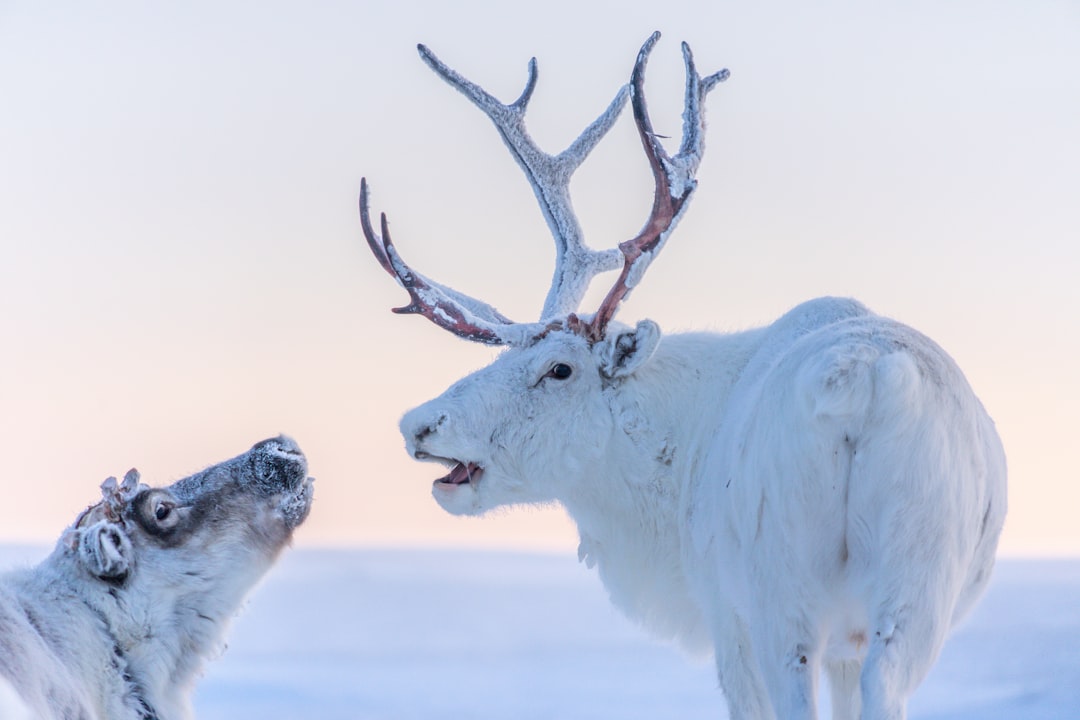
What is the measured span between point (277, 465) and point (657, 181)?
2.62 meters

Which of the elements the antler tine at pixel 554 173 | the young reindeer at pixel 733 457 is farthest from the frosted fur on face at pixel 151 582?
the antler tine at pixel 554 173

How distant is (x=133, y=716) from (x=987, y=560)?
12.4 ft

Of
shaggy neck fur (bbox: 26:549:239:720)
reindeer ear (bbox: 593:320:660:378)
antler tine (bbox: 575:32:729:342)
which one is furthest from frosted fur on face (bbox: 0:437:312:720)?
antler tine (bbox: 575:32:729:342)

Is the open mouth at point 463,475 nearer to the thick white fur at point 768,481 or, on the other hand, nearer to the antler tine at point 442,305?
the thick white fur at point 768,481

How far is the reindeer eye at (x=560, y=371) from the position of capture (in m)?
7.20

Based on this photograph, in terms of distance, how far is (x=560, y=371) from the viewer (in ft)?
23.6

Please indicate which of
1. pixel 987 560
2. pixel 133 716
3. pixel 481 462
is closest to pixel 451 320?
pixel 481 462

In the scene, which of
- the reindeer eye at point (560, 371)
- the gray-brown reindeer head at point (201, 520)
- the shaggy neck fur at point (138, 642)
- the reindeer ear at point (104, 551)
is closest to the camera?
the shaggy neck fur at point (138, 642)

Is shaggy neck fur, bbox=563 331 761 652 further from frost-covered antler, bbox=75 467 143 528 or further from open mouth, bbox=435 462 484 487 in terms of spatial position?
frost-covered antler, bbox=75 467 143 528

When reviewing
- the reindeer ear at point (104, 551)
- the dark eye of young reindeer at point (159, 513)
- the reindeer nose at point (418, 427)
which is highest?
the reindeer nose at point (418, 427)

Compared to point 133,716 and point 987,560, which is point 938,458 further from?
point 133,716

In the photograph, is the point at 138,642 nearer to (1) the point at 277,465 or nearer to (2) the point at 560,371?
(1) the point at 277,465

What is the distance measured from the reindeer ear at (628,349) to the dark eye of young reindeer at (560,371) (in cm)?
18

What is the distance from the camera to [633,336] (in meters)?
7.11
